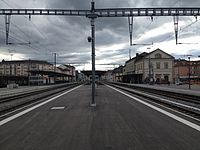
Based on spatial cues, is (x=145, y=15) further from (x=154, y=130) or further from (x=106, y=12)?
(x=154, y=130)

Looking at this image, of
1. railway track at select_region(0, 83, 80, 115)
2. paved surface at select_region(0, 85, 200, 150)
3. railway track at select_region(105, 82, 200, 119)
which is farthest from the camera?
railway track at select_region(0, 83, 80, 115)

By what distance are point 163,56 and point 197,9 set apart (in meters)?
67.6

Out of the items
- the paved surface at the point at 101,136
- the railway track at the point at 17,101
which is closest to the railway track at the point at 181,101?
the paved surface at the point at 101,136

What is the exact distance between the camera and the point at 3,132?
8688 millimetres

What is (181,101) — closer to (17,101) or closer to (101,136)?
(17,101)

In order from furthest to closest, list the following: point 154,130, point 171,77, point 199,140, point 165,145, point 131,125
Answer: point 171,77, point 131,125, point 154,130, point 199,140, point 165,145

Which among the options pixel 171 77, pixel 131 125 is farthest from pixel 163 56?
pixel 131 125

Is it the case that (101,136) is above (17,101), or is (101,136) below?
above

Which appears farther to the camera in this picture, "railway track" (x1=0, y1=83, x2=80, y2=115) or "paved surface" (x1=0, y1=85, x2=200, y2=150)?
"railway track" (x1=0, y1=83, x2=80, y2=115)

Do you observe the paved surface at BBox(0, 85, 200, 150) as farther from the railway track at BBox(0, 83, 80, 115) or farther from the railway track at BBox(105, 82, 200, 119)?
the railway track at BBox(0, 83, 80, 115)

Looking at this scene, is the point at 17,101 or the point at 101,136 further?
the point at 17,101

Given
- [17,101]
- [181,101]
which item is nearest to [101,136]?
[181,101]

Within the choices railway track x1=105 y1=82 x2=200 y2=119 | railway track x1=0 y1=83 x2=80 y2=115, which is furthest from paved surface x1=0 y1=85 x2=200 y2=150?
railway track x1=0 y1=83 x2=80 y2=115

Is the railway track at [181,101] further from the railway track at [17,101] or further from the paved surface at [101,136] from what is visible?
the railway track at [17,101]
